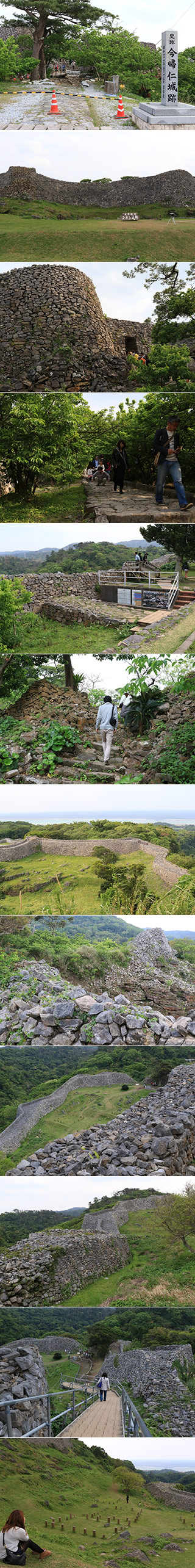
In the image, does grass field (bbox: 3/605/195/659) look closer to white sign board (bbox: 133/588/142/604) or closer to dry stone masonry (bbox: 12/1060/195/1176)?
white sign board (bbox: 133/588/142/604)

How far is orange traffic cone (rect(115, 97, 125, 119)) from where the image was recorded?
→ 10.7 m

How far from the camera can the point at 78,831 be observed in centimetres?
1085

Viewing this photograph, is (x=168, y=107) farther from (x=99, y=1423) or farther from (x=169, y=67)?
(x=99, y=1423)

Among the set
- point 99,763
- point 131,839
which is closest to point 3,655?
point 99,763

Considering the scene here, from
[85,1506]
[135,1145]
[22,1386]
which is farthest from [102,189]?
[85,1506]

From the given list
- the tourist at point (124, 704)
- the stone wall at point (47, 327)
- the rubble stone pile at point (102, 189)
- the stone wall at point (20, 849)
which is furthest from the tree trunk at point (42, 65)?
the stone wall at point (20, 849)

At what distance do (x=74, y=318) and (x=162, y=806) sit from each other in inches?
198

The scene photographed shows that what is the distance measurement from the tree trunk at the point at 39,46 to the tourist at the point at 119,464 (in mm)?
3606

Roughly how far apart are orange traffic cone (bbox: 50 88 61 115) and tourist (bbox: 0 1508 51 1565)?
39.3 feet

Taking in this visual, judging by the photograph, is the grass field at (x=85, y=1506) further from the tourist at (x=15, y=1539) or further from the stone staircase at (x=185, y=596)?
the stone staircase at (x=185, y=596)

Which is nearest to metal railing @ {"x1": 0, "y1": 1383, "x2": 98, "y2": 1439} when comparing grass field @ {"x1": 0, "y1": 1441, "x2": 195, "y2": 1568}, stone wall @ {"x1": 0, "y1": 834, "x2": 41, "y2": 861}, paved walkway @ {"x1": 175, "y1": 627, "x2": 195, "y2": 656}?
grass field @ {"x1": 0, "y1": 1441, "x2": 195, "y2": 1568}

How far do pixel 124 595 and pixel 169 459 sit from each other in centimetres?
143

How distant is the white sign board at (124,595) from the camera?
11.0 meters

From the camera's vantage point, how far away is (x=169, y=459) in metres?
11.0
